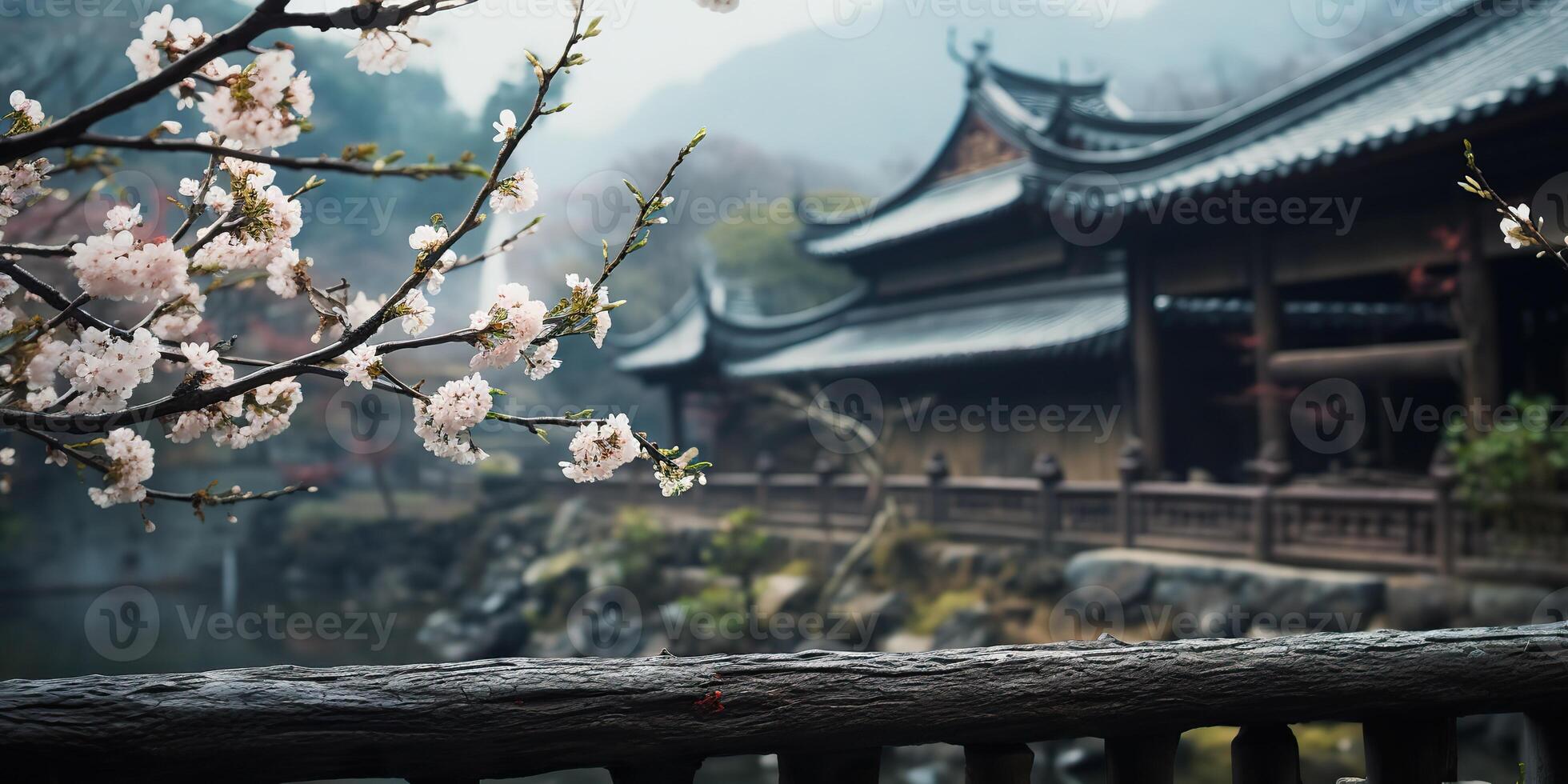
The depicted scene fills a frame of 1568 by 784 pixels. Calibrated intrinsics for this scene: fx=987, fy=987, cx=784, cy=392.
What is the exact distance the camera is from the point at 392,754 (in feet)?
5.02

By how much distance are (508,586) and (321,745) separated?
1490 cm

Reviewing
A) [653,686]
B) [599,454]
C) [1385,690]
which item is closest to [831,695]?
[653,686]

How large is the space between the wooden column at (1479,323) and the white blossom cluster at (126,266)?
8.34m

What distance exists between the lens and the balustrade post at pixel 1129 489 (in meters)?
9.56

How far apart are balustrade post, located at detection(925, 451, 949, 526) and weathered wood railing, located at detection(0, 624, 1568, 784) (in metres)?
9.53

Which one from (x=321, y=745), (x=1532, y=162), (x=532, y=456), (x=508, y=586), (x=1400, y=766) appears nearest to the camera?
(x=321, y=745)

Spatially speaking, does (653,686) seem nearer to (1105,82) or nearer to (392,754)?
(392,754)

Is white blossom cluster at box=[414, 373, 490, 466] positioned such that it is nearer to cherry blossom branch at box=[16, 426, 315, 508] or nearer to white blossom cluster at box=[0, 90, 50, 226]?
cherry blossom branch at box=[16, 426, 315, 508]

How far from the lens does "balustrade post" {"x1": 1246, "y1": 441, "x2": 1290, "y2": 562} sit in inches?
330

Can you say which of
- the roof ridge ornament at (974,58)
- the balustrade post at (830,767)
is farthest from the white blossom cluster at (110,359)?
the roof ridge ornament at (974,58)

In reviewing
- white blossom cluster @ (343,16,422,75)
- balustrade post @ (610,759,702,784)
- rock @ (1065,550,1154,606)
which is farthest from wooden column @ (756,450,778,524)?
white blossom cluster @ (343,16,422,75)

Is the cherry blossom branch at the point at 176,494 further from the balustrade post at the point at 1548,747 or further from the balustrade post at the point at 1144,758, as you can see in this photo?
the balustrade post at the point at 1548,747

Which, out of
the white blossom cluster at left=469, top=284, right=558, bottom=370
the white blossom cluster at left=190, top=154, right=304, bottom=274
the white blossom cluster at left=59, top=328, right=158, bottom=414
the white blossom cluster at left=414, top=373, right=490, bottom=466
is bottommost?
the white blossom cluster at left=414, top=373, right=490, bottom=466

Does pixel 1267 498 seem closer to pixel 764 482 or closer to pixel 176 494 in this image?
pixel 764 482
